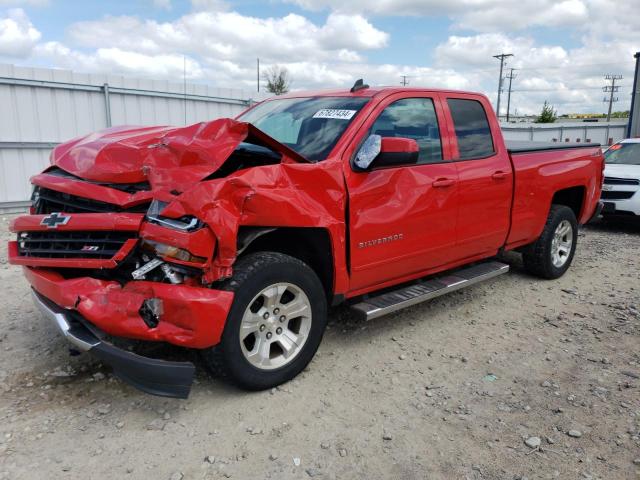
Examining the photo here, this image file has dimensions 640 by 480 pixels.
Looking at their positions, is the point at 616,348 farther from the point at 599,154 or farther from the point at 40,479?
the point at 40,479

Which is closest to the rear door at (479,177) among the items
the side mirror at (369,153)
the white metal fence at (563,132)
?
the side mirror at (369,153)

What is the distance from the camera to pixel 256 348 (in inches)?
126

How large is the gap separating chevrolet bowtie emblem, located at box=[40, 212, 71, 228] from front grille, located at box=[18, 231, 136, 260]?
7 cm

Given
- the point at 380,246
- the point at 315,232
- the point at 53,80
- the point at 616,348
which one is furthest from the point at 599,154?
the point at 53,80

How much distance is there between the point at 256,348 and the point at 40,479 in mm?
1277

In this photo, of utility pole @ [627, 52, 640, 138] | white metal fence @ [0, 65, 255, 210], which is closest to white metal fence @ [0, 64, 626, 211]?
white metal fence @ [0, 65, 255, 210]

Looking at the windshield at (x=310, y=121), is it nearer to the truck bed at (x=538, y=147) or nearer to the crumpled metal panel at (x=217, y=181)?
the crumpled metal panel at (x=217, y=181)

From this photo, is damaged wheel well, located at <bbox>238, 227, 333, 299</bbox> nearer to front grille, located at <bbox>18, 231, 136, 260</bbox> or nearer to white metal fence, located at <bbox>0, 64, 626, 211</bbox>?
front grille, located at <bbox>18, 231, 136, 260</bbox>

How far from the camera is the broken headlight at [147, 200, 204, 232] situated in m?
2.78

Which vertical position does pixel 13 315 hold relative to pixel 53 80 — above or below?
below

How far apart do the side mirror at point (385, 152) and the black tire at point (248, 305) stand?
0.85m

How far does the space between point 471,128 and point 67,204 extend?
3.34 meters

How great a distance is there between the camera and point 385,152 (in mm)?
3539

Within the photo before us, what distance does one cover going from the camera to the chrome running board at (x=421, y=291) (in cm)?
374
